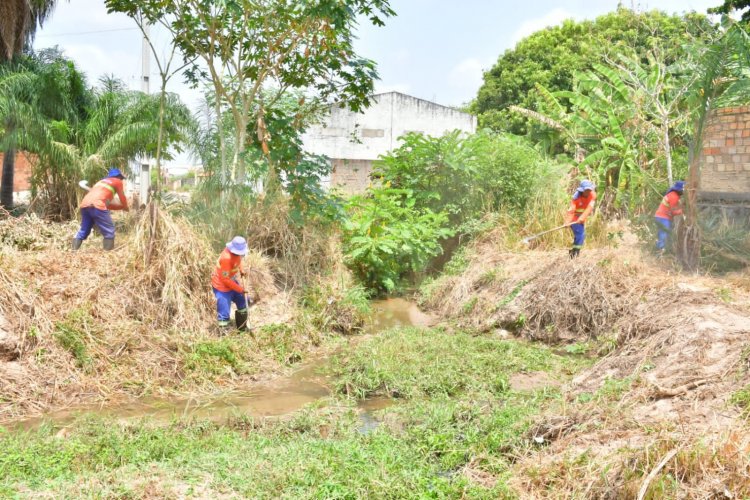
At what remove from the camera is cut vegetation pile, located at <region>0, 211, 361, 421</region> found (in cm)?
726

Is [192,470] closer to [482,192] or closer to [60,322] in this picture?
[60,322]

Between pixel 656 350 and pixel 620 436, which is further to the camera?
pixel 656 350

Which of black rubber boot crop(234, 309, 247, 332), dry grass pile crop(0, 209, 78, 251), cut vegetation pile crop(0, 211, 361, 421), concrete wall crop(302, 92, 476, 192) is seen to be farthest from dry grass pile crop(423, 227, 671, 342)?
concrete wall crop(302, 92, 476, 192)

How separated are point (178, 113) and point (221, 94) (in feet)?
7.69

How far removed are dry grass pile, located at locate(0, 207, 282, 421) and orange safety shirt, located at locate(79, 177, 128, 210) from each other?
0.83 m

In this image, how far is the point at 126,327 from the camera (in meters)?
8.08

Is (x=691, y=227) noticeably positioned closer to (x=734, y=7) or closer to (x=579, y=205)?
(x=579, y=205)

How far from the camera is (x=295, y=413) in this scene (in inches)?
271

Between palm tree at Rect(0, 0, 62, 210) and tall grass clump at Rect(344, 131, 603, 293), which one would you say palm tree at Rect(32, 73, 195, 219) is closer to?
palm tree at Rect(0, 0, 62, 210)

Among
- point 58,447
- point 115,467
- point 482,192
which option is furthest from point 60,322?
point 482,192

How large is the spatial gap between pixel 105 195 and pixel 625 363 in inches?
293

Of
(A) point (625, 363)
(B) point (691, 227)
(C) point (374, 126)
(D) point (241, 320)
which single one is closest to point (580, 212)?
(B) point (691, 227)

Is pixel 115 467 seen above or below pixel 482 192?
below

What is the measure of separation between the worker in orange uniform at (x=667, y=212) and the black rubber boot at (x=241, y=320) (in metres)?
6.68
